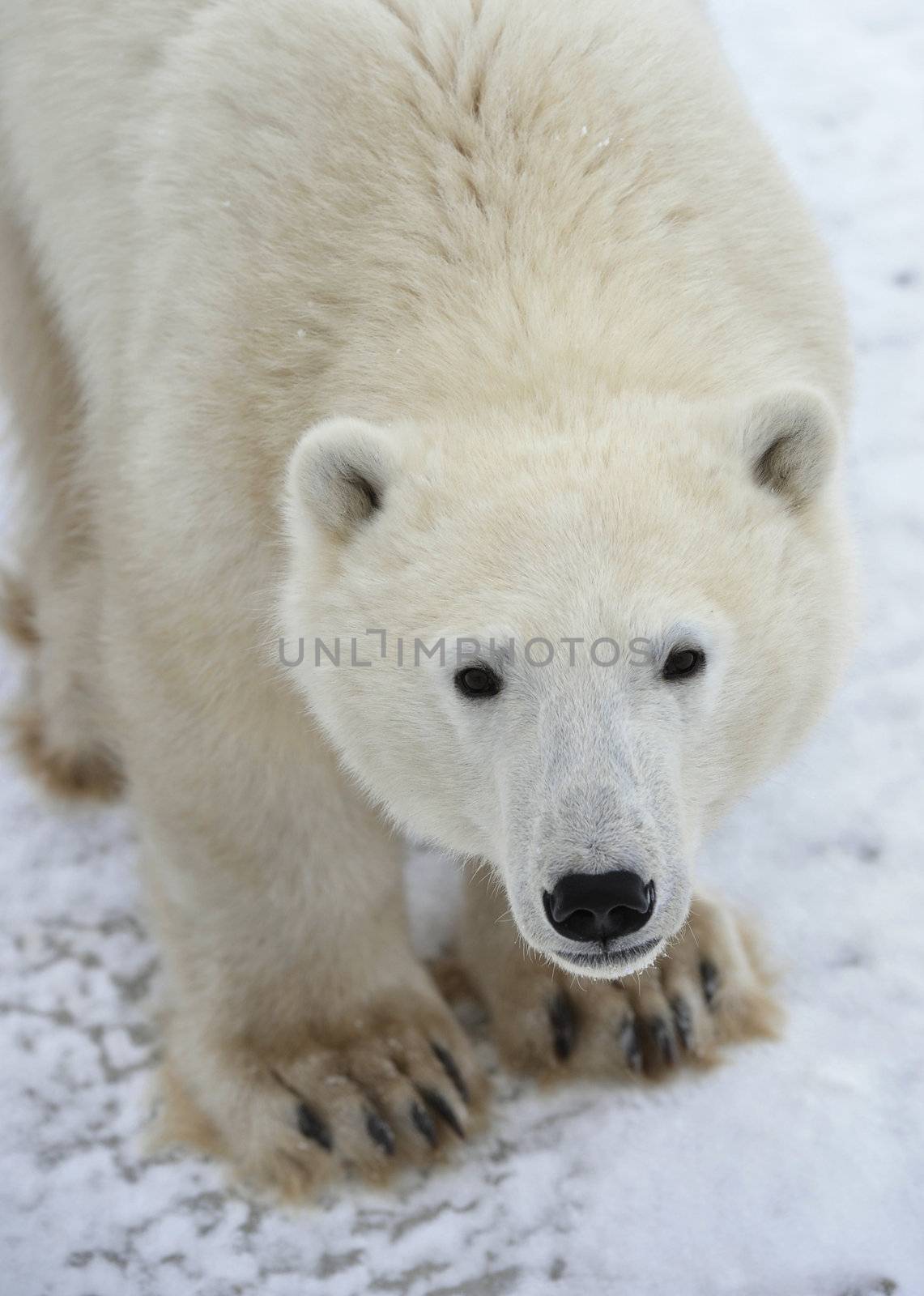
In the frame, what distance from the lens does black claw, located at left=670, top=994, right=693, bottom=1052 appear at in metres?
3.02

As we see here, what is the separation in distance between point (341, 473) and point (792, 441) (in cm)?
70

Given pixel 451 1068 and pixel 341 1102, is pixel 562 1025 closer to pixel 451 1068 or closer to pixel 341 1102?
pixel 451 1068

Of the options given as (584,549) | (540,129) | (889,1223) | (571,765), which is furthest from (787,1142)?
(540,129)

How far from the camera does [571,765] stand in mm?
1974

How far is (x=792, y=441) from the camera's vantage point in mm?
2182

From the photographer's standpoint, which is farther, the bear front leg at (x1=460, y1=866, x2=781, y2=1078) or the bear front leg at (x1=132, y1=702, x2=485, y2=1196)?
the bear front leg at (x1=460, y1=866, x2=781, y2=1078)

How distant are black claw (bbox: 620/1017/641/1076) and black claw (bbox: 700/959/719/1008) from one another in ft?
0.60

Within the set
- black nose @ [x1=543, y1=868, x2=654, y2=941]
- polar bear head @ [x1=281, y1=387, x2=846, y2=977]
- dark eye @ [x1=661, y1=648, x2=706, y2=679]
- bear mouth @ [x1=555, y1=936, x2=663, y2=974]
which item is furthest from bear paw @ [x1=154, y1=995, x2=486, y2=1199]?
dark eye @ [x1=661, y1=648, x2=706, y2=679]

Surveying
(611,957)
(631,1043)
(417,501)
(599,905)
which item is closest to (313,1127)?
(631,1043)

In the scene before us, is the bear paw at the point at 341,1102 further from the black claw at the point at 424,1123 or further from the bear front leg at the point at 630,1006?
the bear front leg at the point at 630,1006

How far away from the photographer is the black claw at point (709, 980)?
308cm

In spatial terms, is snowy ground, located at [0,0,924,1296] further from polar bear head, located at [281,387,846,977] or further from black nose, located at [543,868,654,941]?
black nose, located at [543,868,654,941]

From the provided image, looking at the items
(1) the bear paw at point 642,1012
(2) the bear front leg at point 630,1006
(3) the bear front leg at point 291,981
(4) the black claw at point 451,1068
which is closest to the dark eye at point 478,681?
(3) the bear front leg at point 291,981

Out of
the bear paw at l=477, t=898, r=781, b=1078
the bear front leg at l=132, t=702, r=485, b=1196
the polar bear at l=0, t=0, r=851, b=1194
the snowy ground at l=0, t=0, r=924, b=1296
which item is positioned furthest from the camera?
the bear paw at l=477, t=898, r=781, b=1078
